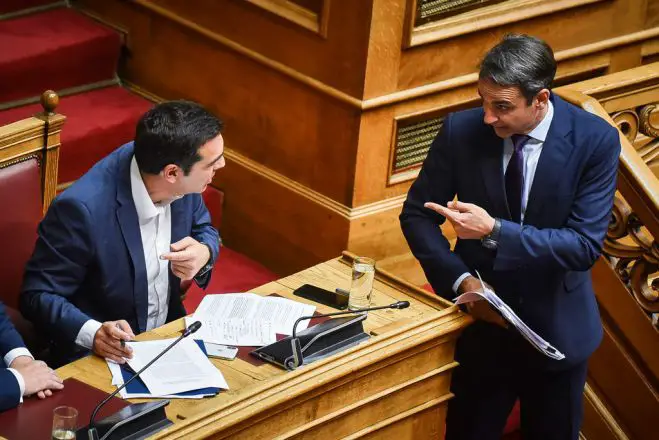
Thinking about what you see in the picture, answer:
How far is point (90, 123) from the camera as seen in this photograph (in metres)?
5.28

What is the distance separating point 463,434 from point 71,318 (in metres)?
1.30

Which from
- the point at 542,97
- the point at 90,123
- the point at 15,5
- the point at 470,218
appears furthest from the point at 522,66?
the point at 15,5

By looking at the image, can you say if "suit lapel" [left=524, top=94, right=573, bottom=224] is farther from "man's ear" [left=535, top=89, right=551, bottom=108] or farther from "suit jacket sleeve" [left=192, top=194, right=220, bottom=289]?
"suit jacket sleeve" [left=192, top=194, right=220, bottom=289]

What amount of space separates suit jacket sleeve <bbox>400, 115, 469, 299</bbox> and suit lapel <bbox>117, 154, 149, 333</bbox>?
0.79 m

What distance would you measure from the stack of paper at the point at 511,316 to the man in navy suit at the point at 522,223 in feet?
0.22

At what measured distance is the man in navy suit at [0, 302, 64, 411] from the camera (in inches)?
123

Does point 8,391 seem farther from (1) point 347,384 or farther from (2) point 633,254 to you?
(2) point 633,254

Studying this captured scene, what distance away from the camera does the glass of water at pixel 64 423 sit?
9.68 feet

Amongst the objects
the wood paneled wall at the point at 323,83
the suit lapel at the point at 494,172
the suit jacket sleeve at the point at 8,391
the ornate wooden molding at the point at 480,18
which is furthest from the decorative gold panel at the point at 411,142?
the suit jacket sleeve at the point at 8,391

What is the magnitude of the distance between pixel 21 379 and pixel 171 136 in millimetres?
798

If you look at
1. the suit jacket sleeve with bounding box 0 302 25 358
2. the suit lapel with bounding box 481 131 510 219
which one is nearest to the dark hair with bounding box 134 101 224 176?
the suit jacket sleeve with bounding box 0 302 25 358

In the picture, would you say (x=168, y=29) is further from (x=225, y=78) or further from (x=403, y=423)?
(x=403, y=423)

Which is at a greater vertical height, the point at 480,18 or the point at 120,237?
the point at 480,18

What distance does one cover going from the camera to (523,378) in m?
3.80
